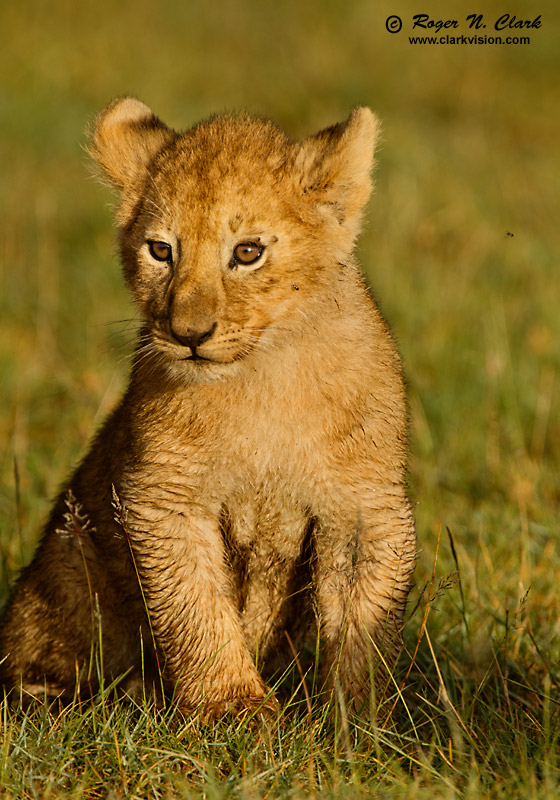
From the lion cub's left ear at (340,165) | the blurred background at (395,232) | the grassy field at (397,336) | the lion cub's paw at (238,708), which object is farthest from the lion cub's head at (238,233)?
the lion cub's paw at (238,708)

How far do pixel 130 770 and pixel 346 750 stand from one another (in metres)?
0.65

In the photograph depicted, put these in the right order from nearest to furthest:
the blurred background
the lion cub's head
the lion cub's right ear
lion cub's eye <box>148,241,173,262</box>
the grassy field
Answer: the grassy field < the lion cub's head < lion cub's eye <box>148,241,173,262</box> < the lion cub's right ear < the blurred background

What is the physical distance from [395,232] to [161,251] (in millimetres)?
6403

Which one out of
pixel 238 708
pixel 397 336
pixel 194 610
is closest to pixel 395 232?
pixel 397 336

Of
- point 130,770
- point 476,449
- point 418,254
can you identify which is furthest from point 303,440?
point 418,254

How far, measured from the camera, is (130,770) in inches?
120

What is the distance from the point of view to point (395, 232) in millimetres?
9578

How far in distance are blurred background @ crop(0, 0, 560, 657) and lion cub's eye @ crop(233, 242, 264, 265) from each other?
2.35 feet

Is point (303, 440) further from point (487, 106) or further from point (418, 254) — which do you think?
point (487, 106)

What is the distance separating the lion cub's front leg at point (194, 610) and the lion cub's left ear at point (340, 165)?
1.15 m

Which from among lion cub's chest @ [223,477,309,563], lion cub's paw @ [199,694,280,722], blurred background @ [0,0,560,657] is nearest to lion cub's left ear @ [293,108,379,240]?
blurred background @ [0,0,560,657]

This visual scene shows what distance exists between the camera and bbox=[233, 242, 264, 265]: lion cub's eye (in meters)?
3.30

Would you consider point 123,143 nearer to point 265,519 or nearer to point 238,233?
point 238,233

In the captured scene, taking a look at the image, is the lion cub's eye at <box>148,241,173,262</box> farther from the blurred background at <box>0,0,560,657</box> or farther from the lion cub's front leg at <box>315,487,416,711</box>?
the lion cub's front leg at <box>315,487,416,711</box>
